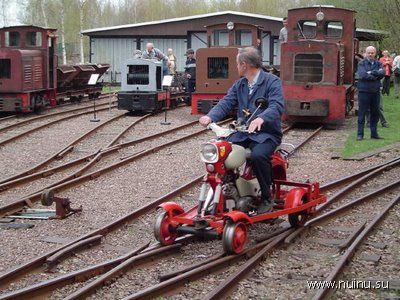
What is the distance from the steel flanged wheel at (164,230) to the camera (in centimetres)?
606

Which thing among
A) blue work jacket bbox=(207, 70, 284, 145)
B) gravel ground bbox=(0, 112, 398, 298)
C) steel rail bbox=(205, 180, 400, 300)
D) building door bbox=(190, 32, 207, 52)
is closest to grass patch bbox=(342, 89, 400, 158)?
gravel ground bbox=(0, 112, 398, 298)

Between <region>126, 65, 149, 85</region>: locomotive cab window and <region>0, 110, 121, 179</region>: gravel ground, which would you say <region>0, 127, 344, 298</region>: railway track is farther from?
<region>126, 65, 149, 85</region>: locomotive cab window

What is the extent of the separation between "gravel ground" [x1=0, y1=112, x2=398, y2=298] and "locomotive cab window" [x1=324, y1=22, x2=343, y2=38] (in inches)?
165

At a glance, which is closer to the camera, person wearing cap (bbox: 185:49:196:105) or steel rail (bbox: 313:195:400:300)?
steel rail (bbox: 313:195:400:300)

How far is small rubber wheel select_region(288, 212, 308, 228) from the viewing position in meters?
6.76

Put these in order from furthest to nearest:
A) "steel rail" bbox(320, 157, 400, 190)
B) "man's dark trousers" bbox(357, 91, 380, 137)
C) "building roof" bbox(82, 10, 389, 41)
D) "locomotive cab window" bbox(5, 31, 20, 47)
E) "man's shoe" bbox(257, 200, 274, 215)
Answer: "building roof" bbox(82, 10, 389, 41) < "locomotive cab window" bbox(5, 31, 20, 47) < "man's dark trousers" bbox(357, 91, 380, 137) < "steel rail" bbox(320, 157, 400, 190) < "man's shoe" bbox(257, 200, 274, 215)

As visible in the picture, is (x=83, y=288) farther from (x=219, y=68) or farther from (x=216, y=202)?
(x=219, y=68)

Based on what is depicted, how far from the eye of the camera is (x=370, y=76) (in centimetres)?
1267

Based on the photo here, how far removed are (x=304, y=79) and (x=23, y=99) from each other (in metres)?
7.59

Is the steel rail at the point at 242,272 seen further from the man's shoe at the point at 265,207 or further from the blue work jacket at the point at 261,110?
the blue work jacket at the point at 261,110

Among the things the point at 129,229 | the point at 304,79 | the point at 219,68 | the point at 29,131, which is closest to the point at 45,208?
the point at 129,229

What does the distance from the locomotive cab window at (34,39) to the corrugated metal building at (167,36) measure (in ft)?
44.0

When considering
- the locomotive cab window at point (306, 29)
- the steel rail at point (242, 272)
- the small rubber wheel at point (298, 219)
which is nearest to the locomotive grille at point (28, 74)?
the locomotive cab window at point (306, 29)

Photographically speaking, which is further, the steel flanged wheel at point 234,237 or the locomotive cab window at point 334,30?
the locomotive cab window at point 334,30
